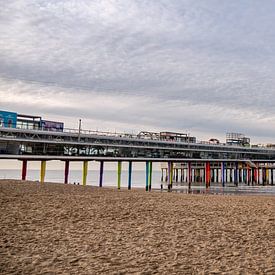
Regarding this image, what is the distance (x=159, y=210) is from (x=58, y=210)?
3.13m

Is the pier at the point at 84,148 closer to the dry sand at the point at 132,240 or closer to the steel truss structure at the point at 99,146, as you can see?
the steel truss structure at the point at 99,146

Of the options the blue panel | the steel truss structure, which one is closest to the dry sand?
the steel truss structure

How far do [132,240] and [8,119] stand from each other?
2696 centimetres

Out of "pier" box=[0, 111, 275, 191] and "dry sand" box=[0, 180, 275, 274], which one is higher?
"pier" box=[0, 111, 275, 191]

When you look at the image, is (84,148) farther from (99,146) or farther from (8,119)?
(8,119)

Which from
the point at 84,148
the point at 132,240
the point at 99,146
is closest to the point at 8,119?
the point at 84,148

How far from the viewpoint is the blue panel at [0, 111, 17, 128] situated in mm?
31169

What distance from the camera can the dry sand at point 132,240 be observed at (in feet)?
18.8

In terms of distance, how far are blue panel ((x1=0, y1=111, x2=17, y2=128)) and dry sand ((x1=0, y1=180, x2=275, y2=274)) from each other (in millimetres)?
20314

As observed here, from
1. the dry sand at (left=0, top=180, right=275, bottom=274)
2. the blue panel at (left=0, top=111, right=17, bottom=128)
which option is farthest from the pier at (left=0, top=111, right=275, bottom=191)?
the dry sand at (left=0, top=180, right=275, bottom=274)

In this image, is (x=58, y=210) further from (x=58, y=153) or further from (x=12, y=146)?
(x=58, y=153)

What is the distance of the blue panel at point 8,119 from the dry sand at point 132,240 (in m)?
20.3

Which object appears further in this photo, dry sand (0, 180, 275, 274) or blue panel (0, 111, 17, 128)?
blue panel (0, 111, 17, 128)

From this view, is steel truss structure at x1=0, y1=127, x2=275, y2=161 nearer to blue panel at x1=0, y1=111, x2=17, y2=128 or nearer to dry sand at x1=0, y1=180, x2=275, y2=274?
blue panel at x1=0, y1=111, x2=17, y2=128
